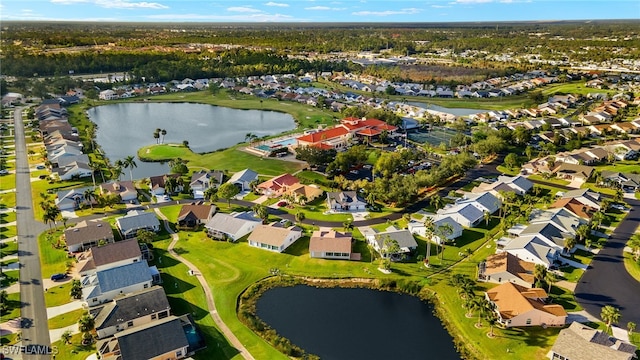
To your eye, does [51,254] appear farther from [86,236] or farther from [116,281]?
[116,281]

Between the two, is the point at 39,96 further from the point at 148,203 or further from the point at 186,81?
the point at 148,203

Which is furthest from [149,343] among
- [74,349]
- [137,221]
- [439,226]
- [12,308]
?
[439,226]

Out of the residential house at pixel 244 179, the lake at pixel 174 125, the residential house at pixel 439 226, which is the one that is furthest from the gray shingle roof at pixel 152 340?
the lake at pixel 174 125

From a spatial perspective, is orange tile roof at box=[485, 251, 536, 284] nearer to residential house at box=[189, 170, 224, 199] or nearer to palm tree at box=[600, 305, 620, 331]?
palm tree at box=[600, 305, 620, 331]

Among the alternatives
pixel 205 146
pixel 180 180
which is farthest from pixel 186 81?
pixel 180 180

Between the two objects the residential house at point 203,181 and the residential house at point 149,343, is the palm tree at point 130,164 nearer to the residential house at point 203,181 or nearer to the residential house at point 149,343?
the residential house at point 203,181

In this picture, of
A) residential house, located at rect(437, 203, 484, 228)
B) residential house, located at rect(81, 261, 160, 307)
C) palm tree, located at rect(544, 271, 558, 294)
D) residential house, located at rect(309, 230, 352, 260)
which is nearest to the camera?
residential house, located at rect(81, 261, 160, 307)

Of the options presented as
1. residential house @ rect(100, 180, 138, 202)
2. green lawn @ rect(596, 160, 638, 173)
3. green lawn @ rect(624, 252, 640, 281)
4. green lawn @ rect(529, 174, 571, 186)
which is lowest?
green lawn @ rect(624, 252, 640, 281)

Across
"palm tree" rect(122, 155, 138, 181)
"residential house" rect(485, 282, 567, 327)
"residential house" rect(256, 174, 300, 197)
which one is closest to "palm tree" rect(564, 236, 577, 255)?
"residential house" rect(485, 282, 567, 327)
